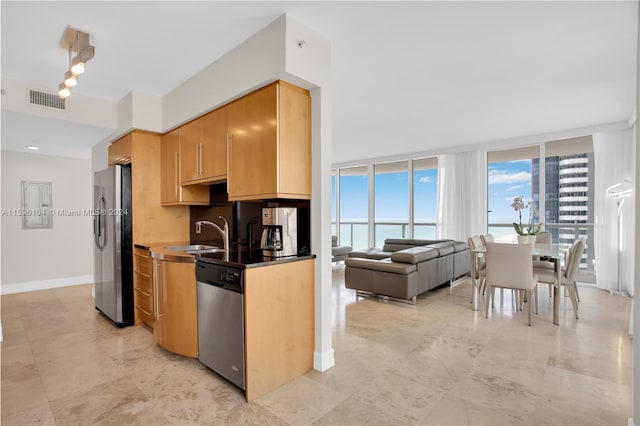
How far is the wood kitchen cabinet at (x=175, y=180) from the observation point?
139 inches

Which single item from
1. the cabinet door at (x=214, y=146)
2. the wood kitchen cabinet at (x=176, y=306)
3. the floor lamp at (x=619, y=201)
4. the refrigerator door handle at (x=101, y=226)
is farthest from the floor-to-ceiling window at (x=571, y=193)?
the refrigerator door handle at (x=101, y=226)

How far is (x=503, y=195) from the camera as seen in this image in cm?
629

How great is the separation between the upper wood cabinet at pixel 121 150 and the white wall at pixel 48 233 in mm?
2175

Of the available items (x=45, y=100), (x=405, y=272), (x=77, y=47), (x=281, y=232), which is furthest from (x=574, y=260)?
(x=45, y=100)

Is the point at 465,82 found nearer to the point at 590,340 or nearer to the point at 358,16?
the point at 358,16

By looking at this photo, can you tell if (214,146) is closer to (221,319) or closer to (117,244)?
(221,319)

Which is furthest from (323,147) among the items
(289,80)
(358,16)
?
(358,16)

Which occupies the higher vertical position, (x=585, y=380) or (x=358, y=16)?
(x=358, y=16)

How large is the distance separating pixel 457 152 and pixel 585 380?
16.8ft

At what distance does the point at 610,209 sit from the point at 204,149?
600cm

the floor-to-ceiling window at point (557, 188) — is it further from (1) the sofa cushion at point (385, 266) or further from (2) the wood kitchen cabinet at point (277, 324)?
(2) the wood kitchen cabinet at point (277, 324)

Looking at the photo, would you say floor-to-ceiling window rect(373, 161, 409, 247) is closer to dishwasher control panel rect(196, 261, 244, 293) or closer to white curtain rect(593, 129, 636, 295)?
white curtain rect(593, 129, 636, 295)

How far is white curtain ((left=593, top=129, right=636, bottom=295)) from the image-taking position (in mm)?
4703

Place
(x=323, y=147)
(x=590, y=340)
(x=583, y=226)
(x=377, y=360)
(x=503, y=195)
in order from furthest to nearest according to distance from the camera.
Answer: (x=503, y=195) < (x=583, y=226) < (x=590, y=340) < (x=377, y=360) < (x=323, y=147)
